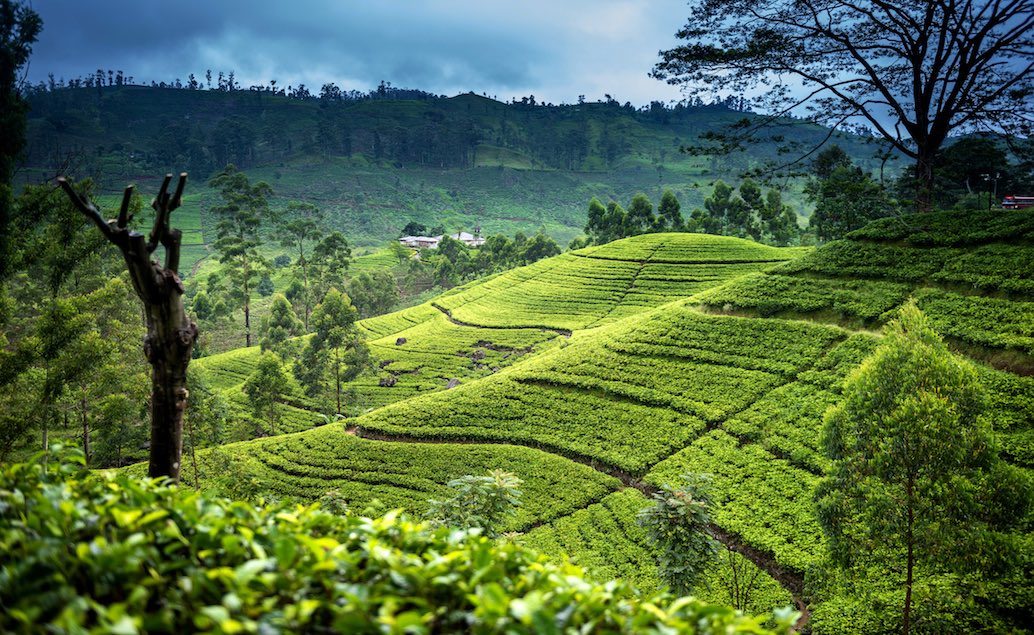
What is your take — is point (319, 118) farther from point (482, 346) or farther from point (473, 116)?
point (482, 346)

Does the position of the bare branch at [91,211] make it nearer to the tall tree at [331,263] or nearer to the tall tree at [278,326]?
the tall tree at [278,326]

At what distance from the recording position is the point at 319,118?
157000 mm

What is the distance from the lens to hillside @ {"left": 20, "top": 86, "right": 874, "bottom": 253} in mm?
117500

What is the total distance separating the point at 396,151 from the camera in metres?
150

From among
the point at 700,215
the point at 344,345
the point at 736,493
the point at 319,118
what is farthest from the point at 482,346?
the point at 319,118

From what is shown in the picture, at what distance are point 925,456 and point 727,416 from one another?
12.5 metres

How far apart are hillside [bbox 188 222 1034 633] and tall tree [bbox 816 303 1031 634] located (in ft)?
3.85

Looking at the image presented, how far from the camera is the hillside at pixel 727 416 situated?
1551cm

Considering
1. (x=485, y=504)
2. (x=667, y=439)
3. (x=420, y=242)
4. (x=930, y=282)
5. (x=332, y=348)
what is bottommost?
(x=667, y=439)

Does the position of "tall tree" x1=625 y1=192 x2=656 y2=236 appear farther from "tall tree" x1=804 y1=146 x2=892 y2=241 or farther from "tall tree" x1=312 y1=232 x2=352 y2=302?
"tall tree" x1=312 y1=232 x2=352 y2=302

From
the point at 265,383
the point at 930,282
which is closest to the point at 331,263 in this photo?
the point at 265,383

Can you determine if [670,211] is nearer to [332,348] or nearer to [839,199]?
[839,199]

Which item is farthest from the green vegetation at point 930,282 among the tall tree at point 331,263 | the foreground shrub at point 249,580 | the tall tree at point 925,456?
the tall tree at point 331,263

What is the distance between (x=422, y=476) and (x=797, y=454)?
13.9 m
